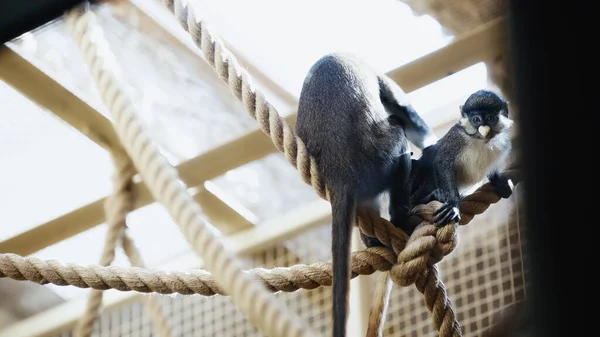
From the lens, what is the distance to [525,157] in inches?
13.9

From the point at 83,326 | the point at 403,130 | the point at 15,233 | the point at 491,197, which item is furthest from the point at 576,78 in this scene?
the point at 15,233

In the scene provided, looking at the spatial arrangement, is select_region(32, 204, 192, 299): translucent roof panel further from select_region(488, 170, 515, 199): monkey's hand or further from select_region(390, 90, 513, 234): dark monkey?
select_region(488, 170, 515, 199): monkey's hand

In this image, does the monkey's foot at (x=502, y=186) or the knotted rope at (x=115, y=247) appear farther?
the knotted rope at (x=115, y=247)

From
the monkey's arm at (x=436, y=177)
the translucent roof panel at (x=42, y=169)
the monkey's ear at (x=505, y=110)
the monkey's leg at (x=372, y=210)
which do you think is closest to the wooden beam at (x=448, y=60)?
the monkey's ear at (x=505, y=110)

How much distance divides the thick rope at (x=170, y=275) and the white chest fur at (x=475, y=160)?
0.33 metres

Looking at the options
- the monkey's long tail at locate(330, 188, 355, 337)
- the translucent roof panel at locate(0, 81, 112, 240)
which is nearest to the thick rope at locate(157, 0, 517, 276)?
the monkey's long tail at locate(330, 188, 355, 337)

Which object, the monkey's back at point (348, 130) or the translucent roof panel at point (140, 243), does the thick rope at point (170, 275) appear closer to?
Answer: the monkey's back at point (348, 130)

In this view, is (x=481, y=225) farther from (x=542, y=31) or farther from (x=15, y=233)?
(x=542, y=31)

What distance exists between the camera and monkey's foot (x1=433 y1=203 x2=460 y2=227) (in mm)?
1518

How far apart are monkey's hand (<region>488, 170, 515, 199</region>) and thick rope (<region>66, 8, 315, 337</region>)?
0.74 meters

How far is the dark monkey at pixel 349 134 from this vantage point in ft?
5.27

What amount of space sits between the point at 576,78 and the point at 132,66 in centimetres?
Answer: 228

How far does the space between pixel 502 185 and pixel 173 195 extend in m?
0.80

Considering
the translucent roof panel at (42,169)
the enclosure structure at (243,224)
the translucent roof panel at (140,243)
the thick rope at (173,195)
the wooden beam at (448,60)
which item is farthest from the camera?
the translucent roof panel at (140,243)
